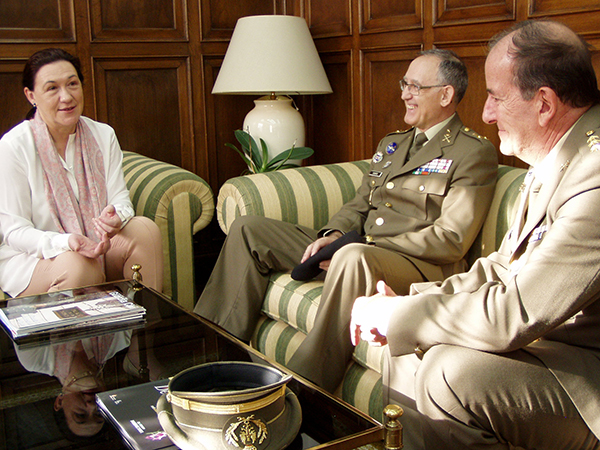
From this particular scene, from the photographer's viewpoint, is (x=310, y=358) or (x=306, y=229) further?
(x=306, y=229)

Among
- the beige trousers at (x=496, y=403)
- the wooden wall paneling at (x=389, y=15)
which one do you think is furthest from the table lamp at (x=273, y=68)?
the beige trousers at (x=496, y=403)

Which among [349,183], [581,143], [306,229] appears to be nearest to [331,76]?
[349,183]

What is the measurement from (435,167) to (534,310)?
1.09 metres

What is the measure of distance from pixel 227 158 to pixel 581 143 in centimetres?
271

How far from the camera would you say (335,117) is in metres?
3.50

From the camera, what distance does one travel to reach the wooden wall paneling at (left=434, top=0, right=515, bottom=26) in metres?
2.45

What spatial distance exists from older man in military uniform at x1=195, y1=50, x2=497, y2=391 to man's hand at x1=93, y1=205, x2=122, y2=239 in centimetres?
38

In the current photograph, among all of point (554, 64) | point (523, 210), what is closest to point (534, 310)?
point (523, 210)

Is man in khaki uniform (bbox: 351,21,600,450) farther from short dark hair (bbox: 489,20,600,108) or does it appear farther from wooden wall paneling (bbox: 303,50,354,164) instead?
wooden wall paneling (bbox: 303,50,354,164)

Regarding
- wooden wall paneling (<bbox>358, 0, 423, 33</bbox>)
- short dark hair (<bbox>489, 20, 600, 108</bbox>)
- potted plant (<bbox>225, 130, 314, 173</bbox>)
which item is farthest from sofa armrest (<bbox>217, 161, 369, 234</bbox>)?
short dark hair (<bbox>489, 20, 600, 108</bbox>)

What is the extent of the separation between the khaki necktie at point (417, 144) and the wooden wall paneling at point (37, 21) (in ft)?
6.23

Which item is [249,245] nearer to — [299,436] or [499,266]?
[499,266]

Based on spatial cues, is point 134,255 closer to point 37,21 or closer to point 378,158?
point 378,158

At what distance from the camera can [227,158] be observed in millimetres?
3746
